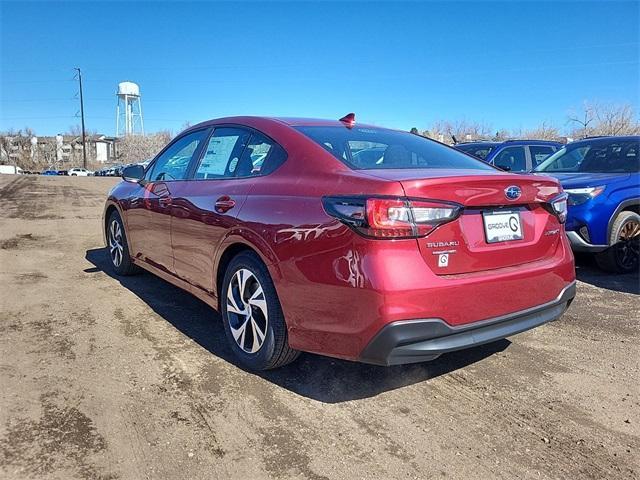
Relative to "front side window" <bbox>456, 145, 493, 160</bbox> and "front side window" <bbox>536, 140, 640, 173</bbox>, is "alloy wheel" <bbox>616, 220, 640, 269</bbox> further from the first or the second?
"front side window" <bbox>456, 145, 493, 160</bbox>

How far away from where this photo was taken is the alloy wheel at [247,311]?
10.4 ft

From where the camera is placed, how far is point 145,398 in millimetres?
2904

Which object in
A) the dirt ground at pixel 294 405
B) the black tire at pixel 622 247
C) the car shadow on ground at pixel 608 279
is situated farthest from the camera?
the black tire at pixel 622 247

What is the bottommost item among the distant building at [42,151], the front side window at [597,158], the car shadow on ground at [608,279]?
the car shadow on ground at [608,279]

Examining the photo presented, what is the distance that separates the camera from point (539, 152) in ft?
32.6

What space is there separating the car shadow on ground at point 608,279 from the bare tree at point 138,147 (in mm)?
73410

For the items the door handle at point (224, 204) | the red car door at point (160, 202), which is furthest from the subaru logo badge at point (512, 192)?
the red car door at point (160, 202)

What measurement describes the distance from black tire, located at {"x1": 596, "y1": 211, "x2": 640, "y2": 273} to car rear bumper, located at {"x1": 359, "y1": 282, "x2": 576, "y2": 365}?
3.77 meters

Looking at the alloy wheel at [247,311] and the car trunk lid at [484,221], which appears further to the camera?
the alloy wheel at [247,311]

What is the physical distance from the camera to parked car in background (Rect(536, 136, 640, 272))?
5.59m

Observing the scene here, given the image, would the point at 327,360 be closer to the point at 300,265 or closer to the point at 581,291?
the point at 300,265

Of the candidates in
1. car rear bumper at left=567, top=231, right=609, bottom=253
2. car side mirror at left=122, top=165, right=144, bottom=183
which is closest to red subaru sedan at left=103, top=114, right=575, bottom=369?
car side mirror at left=122, top=165, right=144, bottom=183

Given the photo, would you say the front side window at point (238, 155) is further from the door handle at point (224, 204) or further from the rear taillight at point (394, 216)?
the rear taillight at point (394, 216)

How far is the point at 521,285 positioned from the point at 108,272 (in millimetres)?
4720
